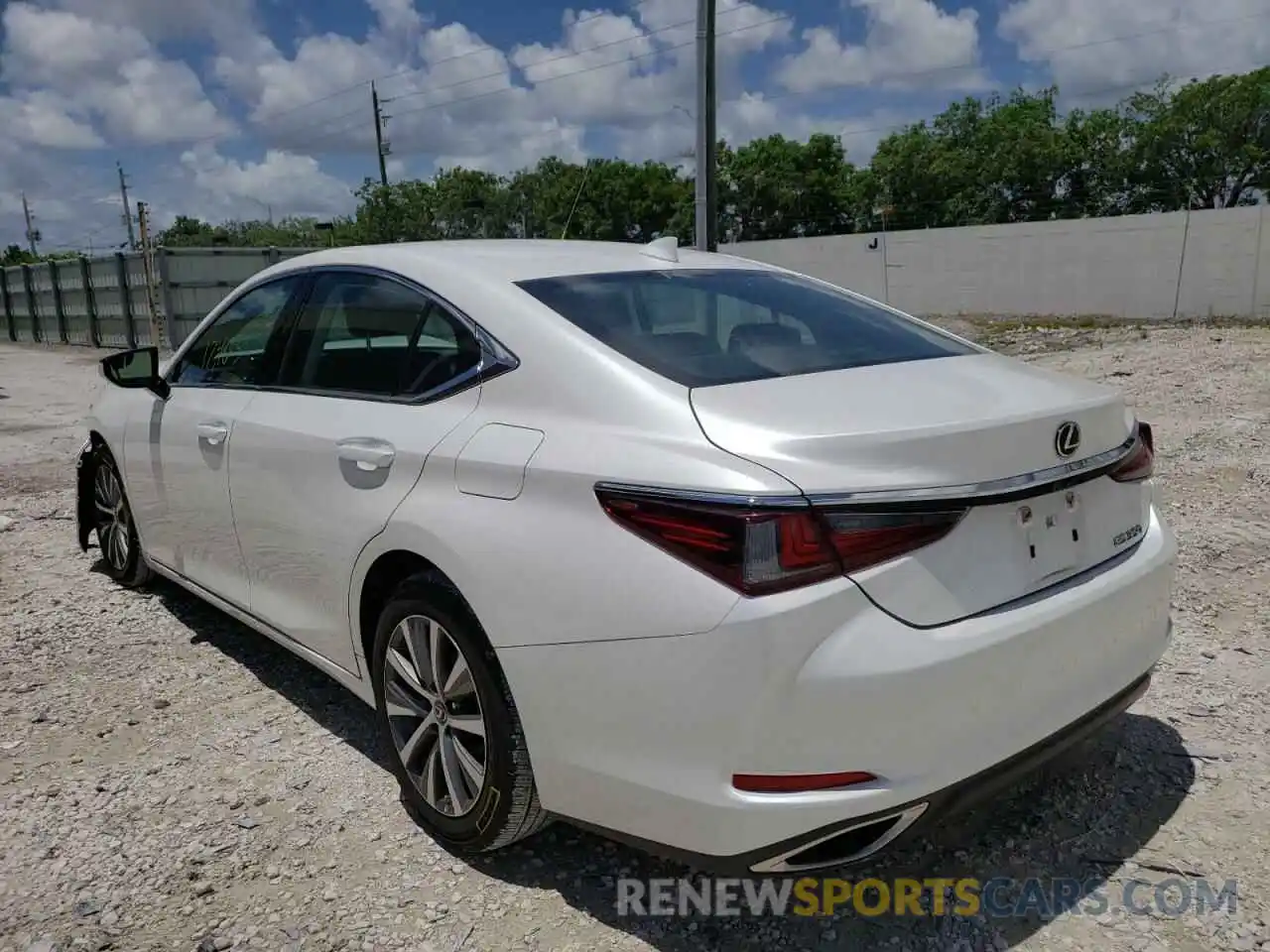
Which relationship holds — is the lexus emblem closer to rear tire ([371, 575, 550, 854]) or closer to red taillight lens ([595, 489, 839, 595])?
red taillight lens ([595, 489, 839, 595])

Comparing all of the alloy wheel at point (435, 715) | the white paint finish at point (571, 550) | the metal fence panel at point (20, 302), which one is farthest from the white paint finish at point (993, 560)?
the metal fence panel at point (20, 302)

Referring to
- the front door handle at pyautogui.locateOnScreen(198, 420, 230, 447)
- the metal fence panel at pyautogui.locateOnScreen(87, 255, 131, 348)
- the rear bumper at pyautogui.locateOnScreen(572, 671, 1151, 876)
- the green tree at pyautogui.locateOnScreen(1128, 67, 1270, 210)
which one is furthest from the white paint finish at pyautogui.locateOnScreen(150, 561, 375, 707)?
the green tree at pyautogui.locateOnScreen(1128, 67, 1270, 210)

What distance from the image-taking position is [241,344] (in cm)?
379

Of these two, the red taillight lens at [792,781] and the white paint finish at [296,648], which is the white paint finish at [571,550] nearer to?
the red taillight lens at [792,781]

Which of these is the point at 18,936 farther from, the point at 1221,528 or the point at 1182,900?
the point at 1221,528

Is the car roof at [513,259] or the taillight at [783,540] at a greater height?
the car roof at [513,259]

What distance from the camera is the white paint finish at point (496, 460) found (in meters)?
2.32

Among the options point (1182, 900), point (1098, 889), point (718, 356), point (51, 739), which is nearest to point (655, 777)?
point (718, 356)

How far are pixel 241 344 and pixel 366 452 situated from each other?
1.34 m

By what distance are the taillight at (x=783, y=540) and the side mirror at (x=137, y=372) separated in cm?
290

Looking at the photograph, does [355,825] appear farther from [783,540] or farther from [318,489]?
[783,540]

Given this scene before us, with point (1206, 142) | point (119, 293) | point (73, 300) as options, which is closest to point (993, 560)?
point (119, 293)

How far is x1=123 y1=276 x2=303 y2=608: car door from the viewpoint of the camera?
355 cm

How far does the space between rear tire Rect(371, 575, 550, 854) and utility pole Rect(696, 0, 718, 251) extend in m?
11.8
